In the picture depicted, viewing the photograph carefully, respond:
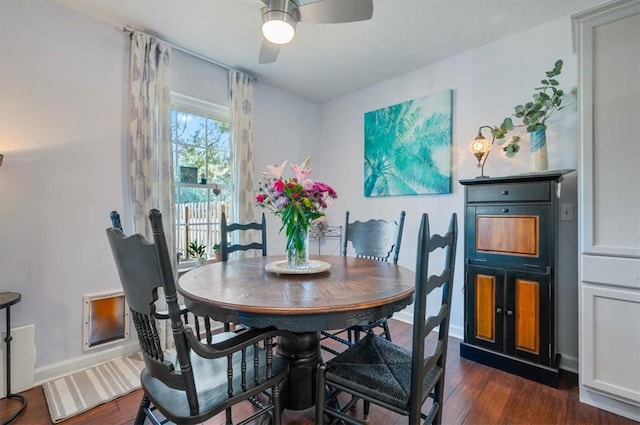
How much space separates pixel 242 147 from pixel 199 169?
0.50 meters

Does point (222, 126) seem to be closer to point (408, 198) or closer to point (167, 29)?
point (167, 29)

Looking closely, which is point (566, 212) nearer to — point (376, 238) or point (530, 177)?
point (530, 177)

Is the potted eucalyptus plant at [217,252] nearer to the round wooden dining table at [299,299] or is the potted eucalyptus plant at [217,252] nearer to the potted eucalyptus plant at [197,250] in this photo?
the potted eucalyptus plant at [197,250]

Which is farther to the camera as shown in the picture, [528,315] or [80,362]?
[80,362]

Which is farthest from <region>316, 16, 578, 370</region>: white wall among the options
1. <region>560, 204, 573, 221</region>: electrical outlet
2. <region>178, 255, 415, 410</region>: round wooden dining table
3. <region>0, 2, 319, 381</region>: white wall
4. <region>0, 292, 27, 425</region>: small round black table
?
<region>0, 292, 27, 425</region>: small round black table

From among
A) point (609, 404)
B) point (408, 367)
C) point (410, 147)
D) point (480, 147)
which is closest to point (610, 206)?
point (480, 147)

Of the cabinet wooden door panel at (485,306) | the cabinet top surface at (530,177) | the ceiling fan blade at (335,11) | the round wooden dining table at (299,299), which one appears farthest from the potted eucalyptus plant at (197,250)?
the cabinet top surface at (530,177)

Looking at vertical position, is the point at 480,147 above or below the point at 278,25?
below

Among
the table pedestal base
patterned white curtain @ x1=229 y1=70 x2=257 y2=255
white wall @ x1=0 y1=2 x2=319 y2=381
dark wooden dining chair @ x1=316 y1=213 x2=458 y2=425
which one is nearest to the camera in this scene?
dark wooden dining chair @ x1=316 y1=213 x2=458 y2=425

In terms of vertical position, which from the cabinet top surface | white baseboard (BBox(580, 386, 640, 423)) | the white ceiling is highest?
the white ceiling

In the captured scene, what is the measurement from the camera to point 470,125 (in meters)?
2.85

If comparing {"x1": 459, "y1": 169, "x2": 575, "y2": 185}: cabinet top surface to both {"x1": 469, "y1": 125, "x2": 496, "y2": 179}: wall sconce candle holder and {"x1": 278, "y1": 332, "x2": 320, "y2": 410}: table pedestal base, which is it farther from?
{"x1": 278, "y1": 332, "x2": 320, "y2": 410}: table pedestal base

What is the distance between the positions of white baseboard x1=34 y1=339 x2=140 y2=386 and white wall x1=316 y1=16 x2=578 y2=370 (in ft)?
8.71

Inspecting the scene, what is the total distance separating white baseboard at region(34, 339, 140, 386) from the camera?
2.09 meters
